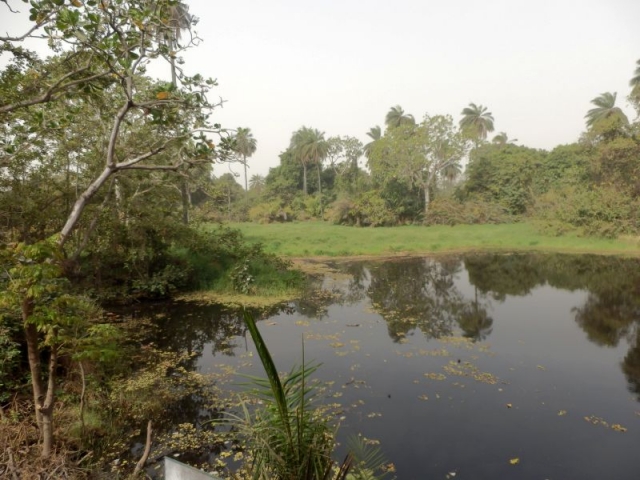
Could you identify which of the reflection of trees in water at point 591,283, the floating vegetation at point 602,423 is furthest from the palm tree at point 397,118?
the floating vegetation at point 602,423

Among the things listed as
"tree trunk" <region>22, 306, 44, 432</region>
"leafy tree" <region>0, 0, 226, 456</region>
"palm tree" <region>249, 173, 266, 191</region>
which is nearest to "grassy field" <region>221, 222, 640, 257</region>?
"leafy tree" <region>0, 0, 226, 456</region>

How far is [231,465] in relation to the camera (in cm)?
506

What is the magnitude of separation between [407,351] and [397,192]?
103ft

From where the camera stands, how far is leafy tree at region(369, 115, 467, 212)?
35500 mm

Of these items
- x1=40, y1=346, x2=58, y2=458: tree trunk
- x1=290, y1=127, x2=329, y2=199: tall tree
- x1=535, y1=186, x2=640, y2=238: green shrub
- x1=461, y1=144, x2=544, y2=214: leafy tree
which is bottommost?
x1=40, y1=346, x2=58, y2=458: tree trunk

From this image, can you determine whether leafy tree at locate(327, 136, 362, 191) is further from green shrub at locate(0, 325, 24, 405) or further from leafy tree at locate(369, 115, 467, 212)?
green shrub at locate(0, 325, 24, 405)

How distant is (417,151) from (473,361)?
101 feet

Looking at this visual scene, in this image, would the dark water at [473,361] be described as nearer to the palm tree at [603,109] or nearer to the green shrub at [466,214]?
the green shrub at [466,214]

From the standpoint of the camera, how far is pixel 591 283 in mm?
14711

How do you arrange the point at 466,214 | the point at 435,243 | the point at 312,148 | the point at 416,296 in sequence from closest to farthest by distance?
the point at 416,296 → the point at 435,243 → the point at 466,214 → the point at 312,148

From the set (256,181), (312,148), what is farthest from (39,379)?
(256,181)

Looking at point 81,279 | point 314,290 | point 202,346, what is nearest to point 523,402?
point 202,346

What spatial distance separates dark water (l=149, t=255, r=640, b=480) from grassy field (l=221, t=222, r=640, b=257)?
6631mm

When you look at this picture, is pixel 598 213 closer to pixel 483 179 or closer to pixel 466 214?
pixel 466 214
